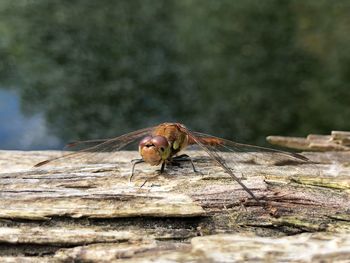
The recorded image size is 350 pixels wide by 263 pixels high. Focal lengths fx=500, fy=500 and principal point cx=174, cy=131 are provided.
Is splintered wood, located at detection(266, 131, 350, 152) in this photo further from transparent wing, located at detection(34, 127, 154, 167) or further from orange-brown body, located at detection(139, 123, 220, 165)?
transparent wing, located at detection(34, 127, 154, 167)

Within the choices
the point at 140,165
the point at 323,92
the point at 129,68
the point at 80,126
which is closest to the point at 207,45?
the point at 129,68

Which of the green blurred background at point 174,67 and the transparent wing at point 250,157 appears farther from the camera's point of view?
the green blurred background at point 174,67

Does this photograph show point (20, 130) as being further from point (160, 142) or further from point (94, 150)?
point (160, 142)

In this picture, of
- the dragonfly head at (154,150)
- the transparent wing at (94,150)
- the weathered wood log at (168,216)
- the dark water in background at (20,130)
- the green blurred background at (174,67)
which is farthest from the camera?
the green blurred background at (174,67)

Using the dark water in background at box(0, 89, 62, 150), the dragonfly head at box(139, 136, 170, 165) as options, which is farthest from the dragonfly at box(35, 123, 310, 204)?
the dark water in background at box(0, 89, 62, 150)

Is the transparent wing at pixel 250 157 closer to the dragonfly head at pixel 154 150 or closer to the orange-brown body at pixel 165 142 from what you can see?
the orange-brown body at pixel 165 142

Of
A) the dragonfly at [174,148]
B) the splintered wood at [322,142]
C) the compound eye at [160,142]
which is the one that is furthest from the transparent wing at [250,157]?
the splintered wood at [322,142]

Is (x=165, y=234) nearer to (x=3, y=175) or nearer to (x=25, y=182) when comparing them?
(x=25, y=182)
